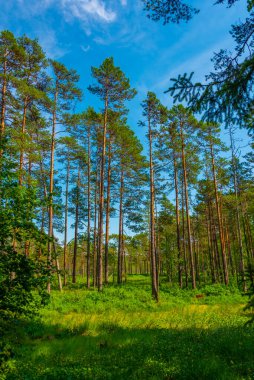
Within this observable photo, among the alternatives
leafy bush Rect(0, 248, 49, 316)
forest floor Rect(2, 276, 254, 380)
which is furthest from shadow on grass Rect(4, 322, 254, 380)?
leafy bush Rect(0, 248, 49, 316)

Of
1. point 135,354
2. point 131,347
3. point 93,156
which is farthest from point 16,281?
point 93,156

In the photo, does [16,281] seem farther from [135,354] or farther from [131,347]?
[131,347]

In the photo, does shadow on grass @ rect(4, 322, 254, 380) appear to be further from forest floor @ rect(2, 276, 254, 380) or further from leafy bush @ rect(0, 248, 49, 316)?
leafy bush @ rect(0, 248, 49, 316)

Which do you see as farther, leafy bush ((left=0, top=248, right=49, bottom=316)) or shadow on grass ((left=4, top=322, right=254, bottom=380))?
shadow on grass ((left=4, top=322, right=254, bottom=380))

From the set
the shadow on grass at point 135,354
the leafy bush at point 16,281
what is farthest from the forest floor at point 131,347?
the leafy bush at point 16,281

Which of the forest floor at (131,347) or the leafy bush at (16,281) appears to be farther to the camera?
the forest floor at (131,347)

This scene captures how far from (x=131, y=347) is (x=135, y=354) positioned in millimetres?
642

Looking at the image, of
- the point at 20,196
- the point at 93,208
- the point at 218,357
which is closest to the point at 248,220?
the point at 93,208

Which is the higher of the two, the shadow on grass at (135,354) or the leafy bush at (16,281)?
the leafy bush at (16,281)

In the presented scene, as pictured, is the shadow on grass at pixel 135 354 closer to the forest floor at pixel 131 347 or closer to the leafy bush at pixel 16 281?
the forest floor at pixel 131 347

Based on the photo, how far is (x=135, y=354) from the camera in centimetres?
673

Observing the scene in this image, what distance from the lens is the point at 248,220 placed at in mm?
28828

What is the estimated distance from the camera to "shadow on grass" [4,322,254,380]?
5.36 metres

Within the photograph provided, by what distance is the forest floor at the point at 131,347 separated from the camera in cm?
537
